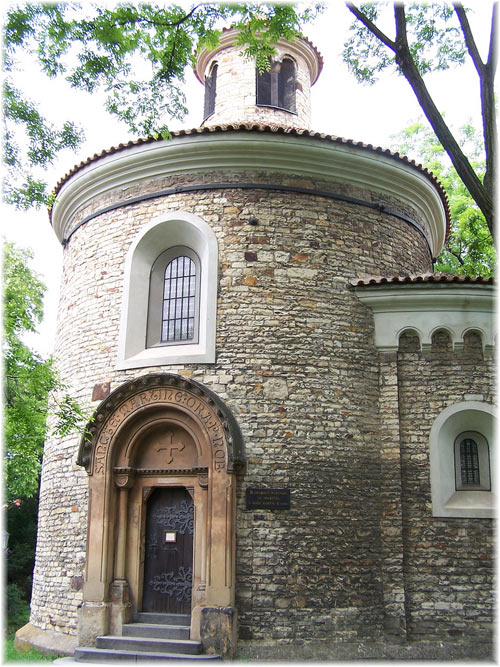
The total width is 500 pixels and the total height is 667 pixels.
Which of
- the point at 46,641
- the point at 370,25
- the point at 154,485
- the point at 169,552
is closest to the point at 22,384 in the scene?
the point at 154,485

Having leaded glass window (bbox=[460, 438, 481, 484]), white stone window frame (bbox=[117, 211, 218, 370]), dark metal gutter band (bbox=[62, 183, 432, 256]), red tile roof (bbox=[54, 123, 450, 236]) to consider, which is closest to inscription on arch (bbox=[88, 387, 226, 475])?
white stone window frame (bbox=[117, 211, 218, 370])

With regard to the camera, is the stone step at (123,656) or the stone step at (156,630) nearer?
the stone step at (123,656)

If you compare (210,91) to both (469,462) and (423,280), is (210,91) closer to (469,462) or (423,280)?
(423,280)

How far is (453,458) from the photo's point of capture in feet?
34.0

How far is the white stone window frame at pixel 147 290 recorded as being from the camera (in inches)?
405

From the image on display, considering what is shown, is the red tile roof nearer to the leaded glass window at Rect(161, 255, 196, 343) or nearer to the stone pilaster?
the leaded glass window at Rect(161, 255, 196, 343)

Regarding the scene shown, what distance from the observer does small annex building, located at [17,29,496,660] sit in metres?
9.41

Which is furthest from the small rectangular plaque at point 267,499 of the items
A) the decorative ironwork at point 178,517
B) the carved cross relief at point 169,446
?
the carved cross relief at point 169,446

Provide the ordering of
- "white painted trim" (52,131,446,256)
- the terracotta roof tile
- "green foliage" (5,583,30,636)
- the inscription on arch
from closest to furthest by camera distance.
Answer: the inscription on arch, the terracotta roof tile, "white painted trim" (52,131,446,256), "green foliage" (5,583,30,636)

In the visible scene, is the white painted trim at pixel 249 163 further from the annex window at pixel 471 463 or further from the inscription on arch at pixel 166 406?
the annex window at pixel 471 463

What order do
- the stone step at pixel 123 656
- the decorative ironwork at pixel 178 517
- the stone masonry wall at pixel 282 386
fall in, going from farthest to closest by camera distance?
the decorative ironwork at pixel 178 517, the stone masonry wall at pixel 282 386, the stone step at pixel 123 656

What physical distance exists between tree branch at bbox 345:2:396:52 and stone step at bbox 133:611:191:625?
8.28m

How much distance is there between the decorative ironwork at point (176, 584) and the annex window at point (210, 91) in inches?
420

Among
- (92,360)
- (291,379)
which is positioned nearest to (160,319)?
(92,360)
